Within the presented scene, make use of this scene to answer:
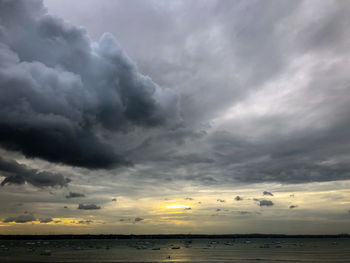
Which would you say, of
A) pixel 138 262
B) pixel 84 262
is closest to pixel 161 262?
pixel 138 262

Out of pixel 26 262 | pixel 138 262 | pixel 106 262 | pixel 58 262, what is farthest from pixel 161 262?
pixel 26 262

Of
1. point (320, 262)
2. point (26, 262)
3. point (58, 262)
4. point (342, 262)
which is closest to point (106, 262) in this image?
point (58, 262)

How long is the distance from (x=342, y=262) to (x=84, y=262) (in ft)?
372

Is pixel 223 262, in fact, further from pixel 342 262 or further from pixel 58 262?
pixel 58 262

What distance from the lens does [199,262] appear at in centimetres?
13338

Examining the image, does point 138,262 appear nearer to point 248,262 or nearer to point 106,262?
point 106,262

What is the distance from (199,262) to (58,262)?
62309 mm

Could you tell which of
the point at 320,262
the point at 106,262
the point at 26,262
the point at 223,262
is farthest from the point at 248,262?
the point at 26,262

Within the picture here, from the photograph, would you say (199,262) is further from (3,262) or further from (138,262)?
(3,262)

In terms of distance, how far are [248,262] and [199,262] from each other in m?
21.6

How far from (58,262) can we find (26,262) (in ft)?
46.2

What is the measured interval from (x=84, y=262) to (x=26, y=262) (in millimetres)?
25599

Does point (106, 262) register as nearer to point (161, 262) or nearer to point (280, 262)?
point (161, 262)

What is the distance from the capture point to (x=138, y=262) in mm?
130500
